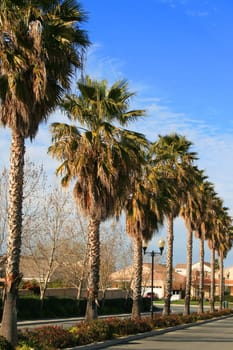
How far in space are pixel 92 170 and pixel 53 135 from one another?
213 cm

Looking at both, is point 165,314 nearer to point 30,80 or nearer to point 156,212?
point 156,212

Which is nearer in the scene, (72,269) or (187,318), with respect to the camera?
(187,318)

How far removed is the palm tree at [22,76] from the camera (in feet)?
52.5

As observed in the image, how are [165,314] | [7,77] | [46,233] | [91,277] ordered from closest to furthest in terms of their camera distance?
1. [7,77]
2. [91,277]
3. [165,314]
4. [46,233]

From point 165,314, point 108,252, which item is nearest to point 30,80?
point 165,314

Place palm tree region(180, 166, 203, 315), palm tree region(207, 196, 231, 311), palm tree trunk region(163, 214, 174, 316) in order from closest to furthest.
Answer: palm tree trunk region(163, 214, 174, 316) → palm tree region(180, 166, 203, 315) → palm tree region(207, 196, 231, 311)

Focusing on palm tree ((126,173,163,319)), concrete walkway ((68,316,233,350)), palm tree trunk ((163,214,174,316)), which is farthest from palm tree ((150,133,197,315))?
concrete walkway ((68,316,233,350))

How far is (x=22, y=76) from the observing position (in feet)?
54.7

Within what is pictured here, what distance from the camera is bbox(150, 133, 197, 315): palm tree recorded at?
33.4m

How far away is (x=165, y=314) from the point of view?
3559 cm

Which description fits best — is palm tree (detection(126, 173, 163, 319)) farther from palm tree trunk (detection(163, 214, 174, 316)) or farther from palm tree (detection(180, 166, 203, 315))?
palm tree (detection(180, 166, 203, 315))

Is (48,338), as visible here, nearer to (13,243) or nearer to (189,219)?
(13,243)

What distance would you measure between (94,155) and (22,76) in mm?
7038

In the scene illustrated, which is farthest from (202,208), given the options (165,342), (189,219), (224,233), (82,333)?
(82,333)
